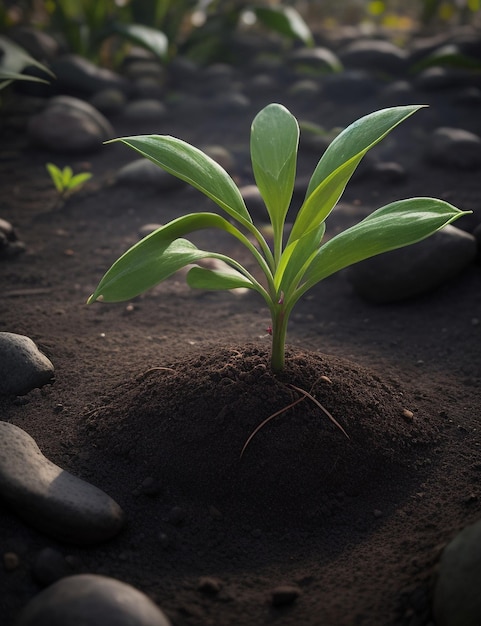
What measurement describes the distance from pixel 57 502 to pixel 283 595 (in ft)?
1.76

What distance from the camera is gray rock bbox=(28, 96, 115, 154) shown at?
142 inches

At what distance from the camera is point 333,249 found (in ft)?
4.99

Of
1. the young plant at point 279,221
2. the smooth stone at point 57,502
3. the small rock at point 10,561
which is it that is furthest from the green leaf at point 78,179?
the small rock at point 10,561

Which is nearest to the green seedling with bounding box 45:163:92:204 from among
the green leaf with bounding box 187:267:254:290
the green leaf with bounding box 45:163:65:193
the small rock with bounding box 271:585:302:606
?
the green leaf with bounding box 45:163:65:193

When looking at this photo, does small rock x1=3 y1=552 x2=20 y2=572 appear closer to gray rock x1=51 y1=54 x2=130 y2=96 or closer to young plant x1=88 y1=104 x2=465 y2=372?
young plant x1=88 y1=104 x2=465 y2=372

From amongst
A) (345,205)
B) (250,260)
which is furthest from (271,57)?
(250,260)

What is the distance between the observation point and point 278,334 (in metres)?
1.61

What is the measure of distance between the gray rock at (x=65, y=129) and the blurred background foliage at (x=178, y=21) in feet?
2.23

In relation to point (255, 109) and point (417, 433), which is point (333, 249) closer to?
point (417, 433)

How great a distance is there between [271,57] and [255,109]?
0.79 metres

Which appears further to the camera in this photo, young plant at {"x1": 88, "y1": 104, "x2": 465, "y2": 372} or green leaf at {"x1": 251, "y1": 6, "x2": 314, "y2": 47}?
green leaf at {"x1": 251, "y1": 6, "x2": 314, "y2": 47}

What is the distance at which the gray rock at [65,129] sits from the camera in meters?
3.60

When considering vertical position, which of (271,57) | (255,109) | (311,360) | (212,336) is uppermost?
(271,57)

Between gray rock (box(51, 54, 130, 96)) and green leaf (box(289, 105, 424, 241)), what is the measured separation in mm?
3053
